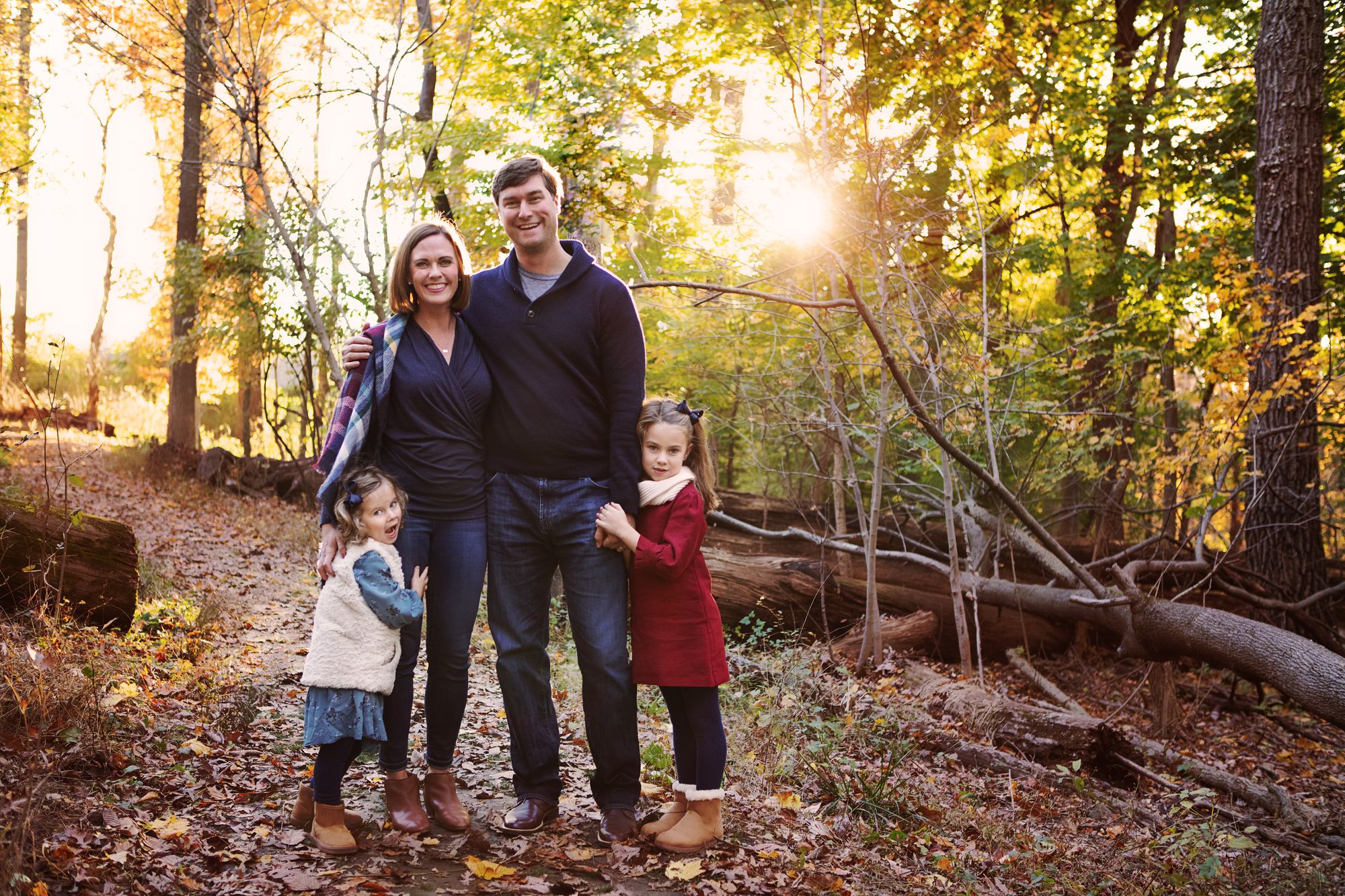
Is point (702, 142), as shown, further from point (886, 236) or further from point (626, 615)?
point (626, 615)

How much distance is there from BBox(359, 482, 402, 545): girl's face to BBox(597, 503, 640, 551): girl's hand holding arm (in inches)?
27.8

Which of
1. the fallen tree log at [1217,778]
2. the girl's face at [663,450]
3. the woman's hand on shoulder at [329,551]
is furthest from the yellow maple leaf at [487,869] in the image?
the fallen tree log at [1217,778]

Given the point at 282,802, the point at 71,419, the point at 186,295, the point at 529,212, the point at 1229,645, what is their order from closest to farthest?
the point at 529,212 → the point at 282,802 → the point at 1229,645 → the point at 186,295 → the point at 71,419

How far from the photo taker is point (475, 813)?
3.98m

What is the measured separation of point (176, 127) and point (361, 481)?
20800 mm

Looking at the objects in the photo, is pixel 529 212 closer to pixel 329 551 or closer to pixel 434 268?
pixel 434 268

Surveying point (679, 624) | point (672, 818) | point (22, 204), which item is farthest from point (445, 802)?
point (22, 204)

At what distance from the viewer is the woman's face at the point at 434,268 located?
3.59 metres

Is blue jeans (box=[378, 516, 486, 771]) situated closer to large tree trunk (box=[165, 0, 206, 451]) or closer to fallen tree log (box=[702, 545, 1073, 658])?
fallen tree log (box=[702, 545, 1073, 658])

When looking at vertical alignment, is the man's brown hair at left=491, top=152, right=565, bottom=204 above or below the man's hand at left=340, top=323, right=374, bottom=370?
above

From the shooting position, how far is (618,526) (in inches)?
139

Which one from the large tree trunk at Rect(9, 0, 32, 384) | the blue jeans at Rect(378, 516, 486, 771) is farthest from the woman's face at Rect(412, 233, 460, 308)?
the large tree trunk at Rect(9, 0, 32, 384)

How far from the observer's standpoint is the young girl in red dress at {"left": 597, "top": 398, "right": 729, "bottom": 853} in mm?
3586

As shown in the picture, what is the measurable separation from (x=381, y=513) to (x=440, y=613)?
1.50 ft
